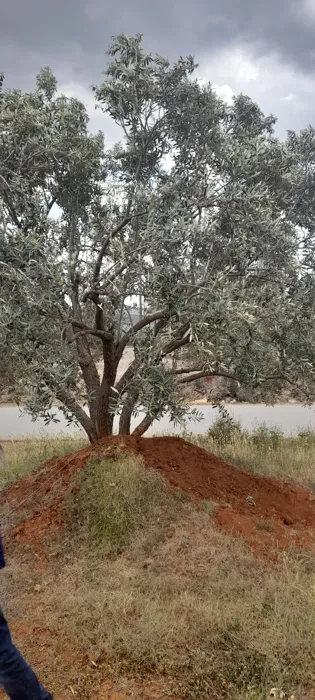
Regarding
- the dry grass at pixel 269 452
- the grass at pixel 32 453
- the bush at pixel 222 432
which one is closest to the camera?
the grass at pixel 32 453

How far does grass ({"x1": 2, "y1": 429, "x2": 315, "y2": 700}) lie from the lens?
4.24 metres

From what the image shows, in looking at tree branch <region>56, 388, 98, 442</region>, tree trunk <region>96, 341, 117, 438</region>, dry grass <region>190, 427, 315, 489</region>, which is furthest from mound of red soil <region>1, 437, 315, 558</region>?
dry grass <region>190, 427, 315, 489</region>

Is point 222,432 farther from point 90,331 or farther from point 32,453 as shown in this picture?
point 90,331

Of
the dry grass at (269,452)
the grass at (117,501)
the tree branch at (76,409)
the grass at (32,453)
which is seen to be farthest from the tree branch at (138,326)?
the dry grass at (269,452)

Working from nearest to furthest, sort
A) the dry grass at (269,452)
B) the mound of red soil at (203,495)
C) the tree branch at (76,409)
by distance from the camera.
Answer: the tree branch at (76,409)
the mound of red soil at (203,495)
the dry grass at (269,452)

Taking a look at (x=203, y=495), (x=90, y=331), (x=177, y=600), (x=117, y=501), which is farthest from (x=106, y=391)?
(x=177, y=600)

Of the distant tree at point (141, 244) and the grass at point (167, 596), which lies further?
the distant tree at point (141, 244)

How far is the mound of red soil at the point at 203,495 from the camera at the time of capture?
6.77m

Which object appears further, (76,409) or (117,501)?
(76,409)

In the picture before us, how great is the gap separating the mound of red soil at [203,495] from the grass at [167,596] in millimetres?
245

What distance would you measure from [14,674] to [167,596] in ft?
6.67

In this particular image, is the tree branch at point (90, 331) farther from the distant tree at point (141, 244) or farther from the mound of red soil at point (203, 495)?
the mound of red soil at point (203, 495)

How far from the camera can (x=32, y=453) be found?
1200 cm

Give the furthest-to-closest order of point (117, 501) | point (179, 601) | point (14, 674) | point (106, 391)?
point (106, 391)
point (117, 501)
point (179, 601)
point (14, 674)
